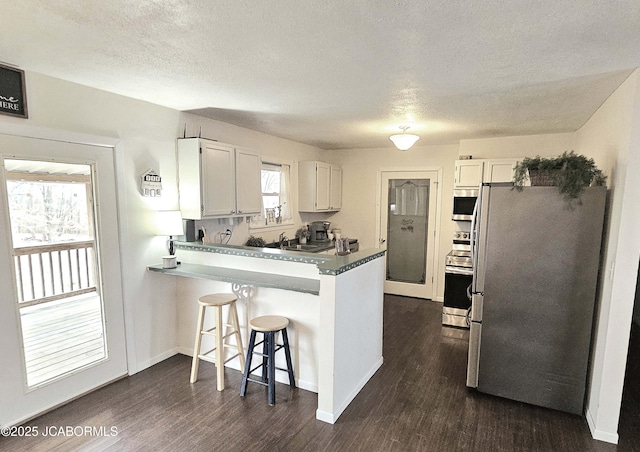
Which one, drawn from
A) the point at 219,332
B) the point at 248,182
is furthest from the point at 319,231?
the point at 219,332

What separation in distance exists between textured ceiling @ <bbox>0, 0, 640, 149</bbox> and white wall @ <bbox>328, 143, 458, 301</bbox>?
2.02 metres

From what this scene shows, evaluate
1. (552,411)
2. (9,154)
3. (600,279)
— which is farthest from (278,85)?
(552,411)

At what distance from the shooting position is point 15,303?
2436 mm

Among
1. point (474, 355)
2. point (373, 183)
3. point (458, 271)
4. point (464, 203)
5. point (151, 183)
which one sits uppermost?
point (373, 183)

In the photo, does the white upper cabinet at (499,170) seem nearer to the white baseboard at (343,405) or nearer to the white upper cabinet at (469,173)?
the white upper cabinet at (469,173)

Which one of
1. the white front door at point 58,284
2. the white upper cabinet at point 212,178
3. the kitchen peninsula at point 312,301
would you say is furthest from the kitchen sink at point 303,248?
the white front door at point 58,284

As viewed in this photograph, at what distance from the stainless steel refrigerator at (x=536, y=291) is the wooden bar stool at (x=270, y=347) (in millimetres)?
1606

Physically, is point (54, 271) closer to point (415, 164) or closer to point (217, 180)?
point (217, 180)

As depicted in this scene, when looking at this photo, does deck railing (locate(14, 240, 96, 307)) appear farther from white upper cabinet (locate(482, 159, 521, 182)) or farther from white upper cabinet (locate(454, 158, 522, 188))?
white upper cabinet (locate(482, 159, 521, 182))

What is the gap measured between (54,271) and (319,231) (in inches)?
146

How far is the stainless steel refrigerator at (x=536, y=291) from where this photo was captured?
8.41ft

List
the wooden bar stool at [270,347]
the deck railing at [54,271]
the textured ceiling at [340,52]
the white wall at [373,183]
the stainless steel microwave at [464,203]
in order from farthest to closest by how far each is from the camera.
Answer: the white wall at [373,183] < the stainless steel microwave at [464,203] < the wooden bar stool at [270,347] < the deck railing at [54,271] < the textured ceiling at [340,52]

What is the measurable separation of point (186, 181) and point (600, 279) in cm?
362

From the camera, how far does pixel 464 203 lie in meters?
4.71
